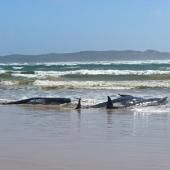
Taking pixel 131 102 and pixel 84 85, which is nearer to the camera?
pixel 131 102

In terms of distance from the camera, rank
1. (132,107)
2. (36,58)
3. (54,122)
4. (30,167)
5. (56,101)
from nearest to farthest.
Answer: (30,167), (54,122), (132,107), (56,101), (36,58)

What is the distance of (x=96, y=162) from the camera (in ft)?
25.1

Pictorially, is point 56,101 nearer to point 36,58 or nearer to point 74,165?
point 74,165

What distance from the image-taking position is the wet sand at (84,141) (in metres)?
7.50

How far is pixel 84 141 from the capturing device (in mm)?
9492

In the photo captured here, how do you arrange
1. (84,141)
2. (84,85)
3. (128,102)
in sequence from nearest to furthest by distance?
(84,141) < (128,102) < (84,85)

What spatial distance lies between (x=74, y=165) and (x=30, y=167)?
607mm

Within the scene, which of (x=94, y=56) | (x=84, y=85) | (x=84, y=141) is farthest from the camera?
(x=94, y=56)

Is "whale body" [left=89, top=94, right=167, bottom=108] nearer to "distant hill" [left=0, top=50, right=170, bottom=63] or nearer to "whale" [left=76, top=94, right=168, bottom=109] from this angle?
"whale" [left=76, top=94, right=168, bottom=109]

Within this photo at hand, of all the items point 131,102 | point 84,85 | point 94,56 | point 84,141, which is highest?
point 84,141

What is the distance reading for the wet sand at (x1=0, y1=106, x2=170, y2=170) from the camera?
24.6 ft

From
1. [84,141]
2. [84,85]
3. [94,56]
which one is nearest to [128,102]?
[84,141]

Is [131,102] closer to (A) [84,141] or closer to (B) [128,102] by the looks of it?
(B) [128,102]

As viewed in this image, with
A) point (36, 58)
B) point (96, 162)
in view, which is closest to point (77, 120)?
point (96, 162)
